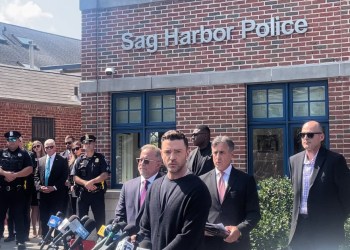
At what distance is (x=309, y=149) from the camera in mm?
6594

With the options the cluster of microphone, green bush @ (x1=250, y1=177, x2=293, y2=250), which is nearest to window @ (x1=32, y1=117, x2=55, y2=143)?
green bush @ (x1=250, y1=177, x2=293, y2=250)

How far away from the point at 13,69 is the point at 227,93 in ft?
40.0

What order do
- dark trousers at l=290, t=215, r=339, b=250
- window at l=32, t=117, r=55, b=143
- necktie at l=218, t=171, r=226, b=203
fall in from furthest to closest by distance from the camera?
window at l=32, t=117, r=55, b=143, dark trousers at l=290, t=215, r=339, b=250, necktie at l=218, t=171, r=226, b=203

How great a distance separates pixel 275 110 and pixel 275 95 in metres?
0.26

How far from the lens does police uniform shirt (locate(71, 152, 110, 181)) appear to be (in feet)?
34.7

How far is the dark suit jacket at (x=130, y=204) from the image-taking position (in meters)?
6.13

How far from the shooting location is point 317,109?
1055cm

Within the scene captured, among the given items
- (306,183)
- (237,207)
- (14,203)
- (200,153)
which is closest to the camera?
(237,207)

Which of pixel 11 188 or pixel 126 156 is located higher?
pixel 126 156

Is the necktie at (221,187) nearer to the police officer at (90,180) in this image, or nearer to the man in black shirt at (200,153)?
the man in black shirt at (200,153)

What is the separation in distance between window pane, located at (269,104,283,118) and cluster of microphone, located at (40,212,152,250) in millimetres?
5033

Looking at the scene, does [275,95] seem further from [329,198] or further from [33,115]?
[33,115]

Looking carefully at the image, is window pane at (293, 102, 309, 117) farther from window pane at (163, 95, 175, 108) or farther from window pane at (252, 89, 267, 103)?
window pane at (163, 95, 175, 108)

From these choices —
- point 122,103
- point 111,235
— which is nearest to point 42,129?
point 122,103
